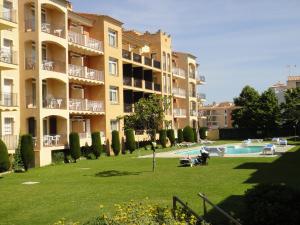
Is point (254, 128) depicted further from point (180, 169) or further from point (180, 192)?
point (180, 192)

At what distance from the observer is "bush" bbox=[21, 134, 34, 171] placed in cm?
2955

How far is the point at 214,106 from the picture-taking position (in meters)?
163

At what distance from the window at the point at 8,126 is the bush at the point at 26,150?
3065 millimetres

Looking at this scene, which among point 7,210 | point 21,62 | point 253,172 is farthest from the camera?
point 21,62

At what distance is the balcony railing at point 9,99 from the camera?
1217 inches

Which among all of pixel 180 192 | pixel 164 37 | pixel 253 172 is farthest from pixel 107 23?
pixel 180 192

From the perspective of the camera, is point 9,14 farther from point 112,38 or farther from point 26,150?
point 112,38

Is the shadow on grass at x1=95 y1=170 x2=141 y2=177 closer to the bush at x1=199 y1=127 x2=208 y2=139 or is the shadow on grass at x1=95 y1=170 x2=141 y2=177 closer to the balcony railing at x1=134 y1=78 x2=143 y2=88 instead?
the balcony railing at x1=134 y1=78 x2=143 y2=88

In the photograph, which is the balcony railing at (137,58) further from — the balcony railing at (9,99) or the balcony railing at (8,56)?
the balcony railing at (9,99)

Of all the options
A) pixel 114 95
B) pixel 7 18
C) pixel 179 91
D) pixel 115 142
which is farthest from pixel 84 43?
pixel 179 91

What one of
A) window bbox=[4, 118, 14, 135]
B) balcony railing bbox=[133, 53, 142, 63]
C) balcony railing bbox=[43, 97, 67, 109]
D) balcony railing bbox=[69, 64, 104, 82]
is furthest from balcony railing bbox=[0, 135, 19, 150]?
balcony railing bbox=[133, 53, 142, 63]

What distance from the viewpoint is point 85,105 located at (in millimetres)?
39781

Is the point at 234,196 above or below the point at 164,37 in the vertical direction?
below

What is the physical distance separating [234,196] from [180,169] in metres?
→ 10.6
